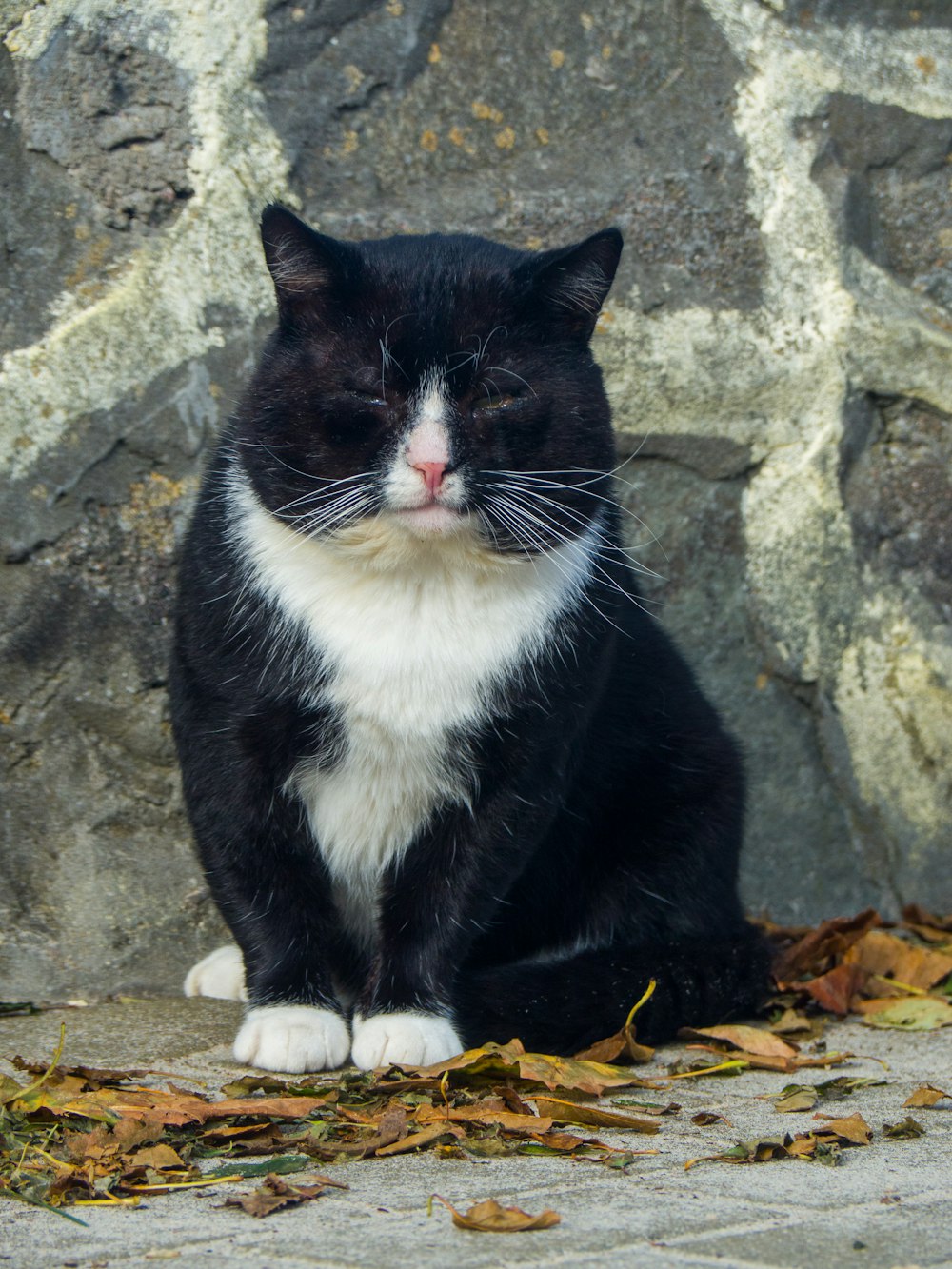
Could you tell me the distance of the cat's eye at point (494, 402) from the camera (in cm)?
228

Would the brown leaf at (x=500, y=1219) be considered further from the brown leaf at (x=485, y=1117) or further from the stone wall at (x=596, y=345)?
the stone wall at (x=596, y=345)

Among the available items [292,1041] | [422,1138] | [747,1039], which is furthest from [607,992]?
[422,1138]

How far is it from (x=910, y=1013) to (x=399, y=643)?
4.12 ft

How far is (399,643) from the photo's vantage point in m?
2.34

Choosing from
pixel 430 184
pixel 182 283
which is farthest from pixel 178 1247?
pixel 430 184

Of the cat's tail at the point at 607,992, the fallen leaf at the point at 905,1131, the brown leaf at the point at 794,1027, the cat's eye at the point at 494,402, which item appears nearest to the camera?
the fallen leaf at the point at 905,1131

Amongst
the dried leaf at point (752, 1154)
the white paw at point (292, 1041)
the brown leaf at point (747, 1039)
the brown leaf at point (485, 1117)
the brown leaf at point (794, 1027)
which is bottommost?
the brown leaf at point (794, 1027)

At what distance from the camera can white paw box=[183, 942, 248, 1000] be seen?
2.77 m

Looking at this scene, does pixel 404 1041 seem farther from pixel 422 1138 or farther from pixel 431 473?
pixel 431 473

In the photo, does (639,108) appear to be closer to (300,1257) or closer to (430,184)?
(430,184)

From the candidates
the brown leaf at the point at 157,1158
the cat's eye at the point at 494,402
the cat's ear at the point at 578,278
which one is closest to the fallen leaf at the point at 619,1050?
the brown leaf at the point at 157,1158

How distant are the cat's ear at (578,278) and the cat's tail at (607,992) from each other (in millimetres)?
1110

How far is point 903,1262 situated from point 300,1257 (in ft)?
1.83

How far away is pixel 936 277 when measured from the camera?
132 inches
